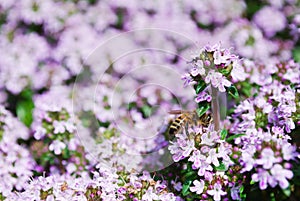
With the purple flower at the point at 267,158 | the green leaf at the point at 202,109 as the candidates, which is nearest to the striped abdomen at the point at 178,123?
the green leaf at the point at 202,109

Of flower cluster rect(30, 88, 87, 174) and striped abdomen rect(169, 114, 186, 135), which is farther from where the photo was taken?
flower cluster rect(30, 88, 87, 174)

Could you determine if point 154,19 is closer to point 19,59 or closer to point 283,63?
point 19,59

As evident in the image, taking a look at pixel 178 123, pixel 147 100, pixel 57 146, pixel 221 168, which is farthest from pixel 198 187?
pixel 147 100

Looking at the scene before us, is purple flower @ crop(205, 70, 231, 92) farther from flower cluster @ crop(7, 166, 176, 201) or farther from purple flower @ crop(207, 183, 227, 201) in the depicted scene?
flower cluster @ crop(7, 166, 176, 201)

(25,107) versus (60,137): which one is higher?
(25,107)

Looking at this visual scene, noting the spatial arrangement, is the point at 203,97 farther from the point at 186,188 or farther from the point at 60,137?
the point at 60,137

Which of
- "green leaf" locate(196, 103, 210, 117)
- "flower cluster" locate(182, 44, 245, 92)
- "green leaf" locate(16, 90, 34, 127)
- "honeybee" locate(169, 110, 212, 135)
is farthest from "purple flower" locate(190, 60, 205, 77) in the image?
"green leaf" locate(16, 90, 34, 127)

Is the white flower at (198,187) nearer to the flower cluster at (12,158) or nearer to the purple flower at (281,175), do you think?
the purple flower at (281,175)
